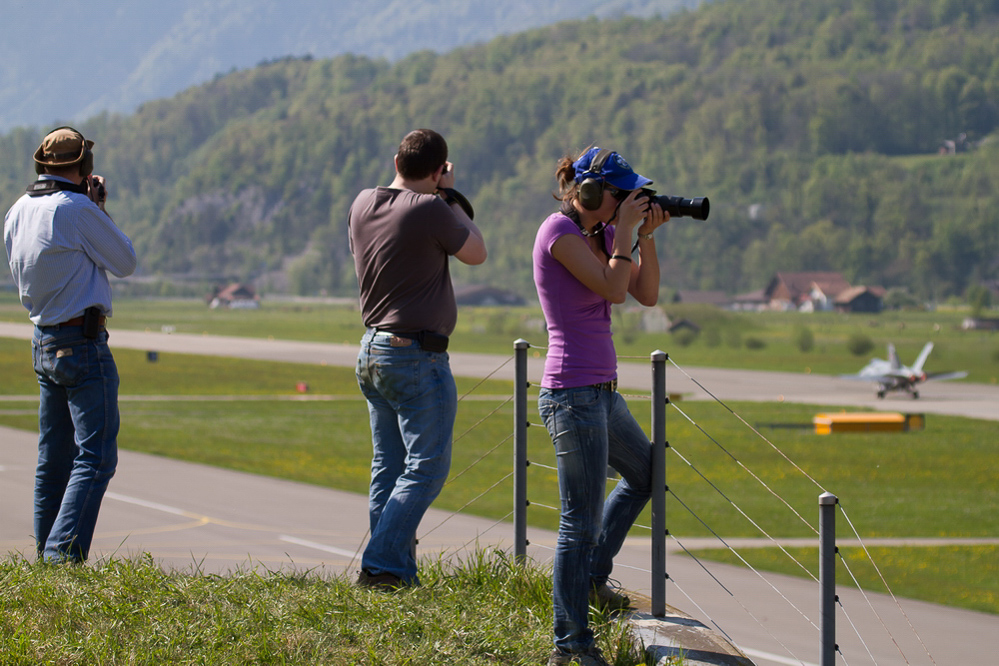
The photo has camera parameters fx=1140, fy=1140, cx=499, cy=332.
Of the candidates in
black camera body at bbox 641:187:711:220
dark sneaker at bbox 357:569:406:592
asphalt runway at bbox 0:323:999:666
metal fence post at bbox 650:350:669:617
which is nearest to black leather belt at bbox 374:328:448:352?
asphalt runway at bbox 0:323:999:666

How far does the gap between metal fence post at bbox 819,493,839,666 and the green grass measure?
0.83 metres

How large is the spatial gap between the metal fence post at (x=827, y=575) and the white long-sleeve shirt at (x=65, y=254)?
3.69 m

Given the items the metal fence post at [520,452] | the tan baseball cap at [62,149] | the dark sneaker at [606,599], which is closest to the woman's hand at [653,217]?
the metal fence post at [520,452]

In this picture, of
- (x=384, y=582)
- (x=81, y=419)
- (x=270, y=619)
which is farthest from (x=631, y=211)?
(x=81, y=419)

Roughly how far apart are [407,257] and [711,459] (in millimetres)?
21003

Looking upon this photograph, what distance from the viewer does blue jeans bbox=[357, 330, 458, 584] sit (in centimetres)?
568

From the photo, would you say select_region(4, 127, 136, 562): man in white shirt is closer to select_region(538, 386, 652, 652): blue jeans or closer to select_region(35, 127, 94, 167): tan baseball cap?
select_region(35, 127, 94, 167): tan baseball cap

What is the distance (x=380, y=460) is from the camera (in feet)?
20.0

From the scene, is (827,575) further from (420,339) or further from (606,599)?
(420,339)

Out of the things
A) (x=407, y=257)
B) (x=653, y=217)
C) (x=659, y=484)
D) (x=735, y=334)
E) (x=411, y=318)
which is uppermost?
(x=653, y=217)

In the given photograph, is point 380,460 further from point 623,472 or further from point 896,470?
point 896,470

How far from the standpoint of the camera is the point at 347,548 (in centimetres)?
1149

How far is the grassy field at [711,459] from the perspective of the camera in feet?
53.3

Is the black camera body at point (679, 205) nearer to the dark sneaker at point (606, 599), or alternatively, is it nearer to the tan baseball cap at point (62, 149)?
the dark sneaker at point (606, 599)
